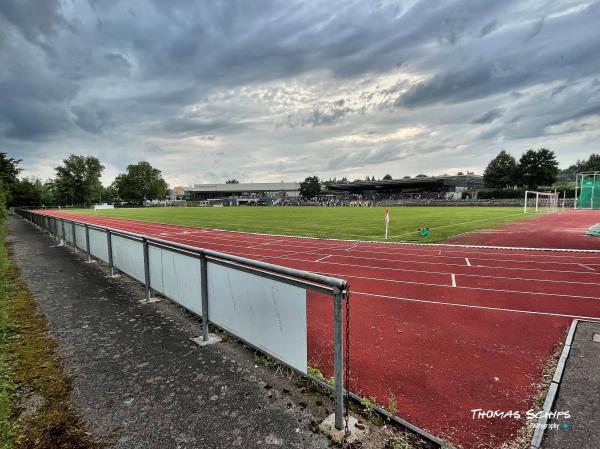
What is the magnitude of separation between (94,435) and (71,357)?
173 cm

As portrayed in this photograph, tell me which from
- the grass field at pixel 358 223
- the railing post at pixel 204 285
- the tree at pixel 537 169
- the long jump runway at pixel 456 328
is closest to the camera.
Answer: the long jump runway at pixel 456 328

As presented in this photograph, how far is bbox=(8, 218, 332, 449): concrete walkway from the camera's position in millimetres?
2584

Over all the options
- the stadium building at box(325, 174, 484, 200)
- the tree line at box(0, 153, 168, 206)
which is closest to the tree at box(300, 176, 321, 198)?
the stadium building at box(325, 174, 484, 200)

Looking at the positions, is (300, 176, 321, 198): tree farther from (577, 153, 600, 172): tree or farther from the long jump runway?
the long jump runway

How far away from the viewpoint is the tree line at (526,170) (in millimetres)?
81375

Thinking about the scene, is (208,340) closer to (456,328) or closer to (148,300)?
(148,300)

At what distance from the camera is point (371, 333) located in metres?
4.77

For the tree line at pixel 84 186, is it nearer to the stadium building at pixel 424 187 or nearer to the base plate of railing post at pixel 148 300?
the stadium building at pixel 424 187

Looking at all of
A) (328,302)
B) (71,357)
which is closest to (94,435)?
(71,357)

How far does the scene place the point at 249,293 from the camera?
3.44 metres

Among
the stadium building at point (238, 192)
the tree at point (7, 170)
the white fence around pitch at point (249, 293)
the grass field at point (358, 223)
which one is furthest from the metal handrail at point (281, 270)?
the stadium building at point (238, 192)

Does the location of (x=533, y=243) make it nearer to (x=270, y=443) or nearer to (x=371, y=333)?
(x=371, y=333)

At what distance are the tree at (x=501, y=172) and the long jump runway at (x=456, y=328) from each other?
91.9 m

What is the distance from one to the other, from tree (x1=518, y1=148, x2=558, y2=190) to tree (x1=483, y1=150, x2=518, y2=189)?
210 cm
